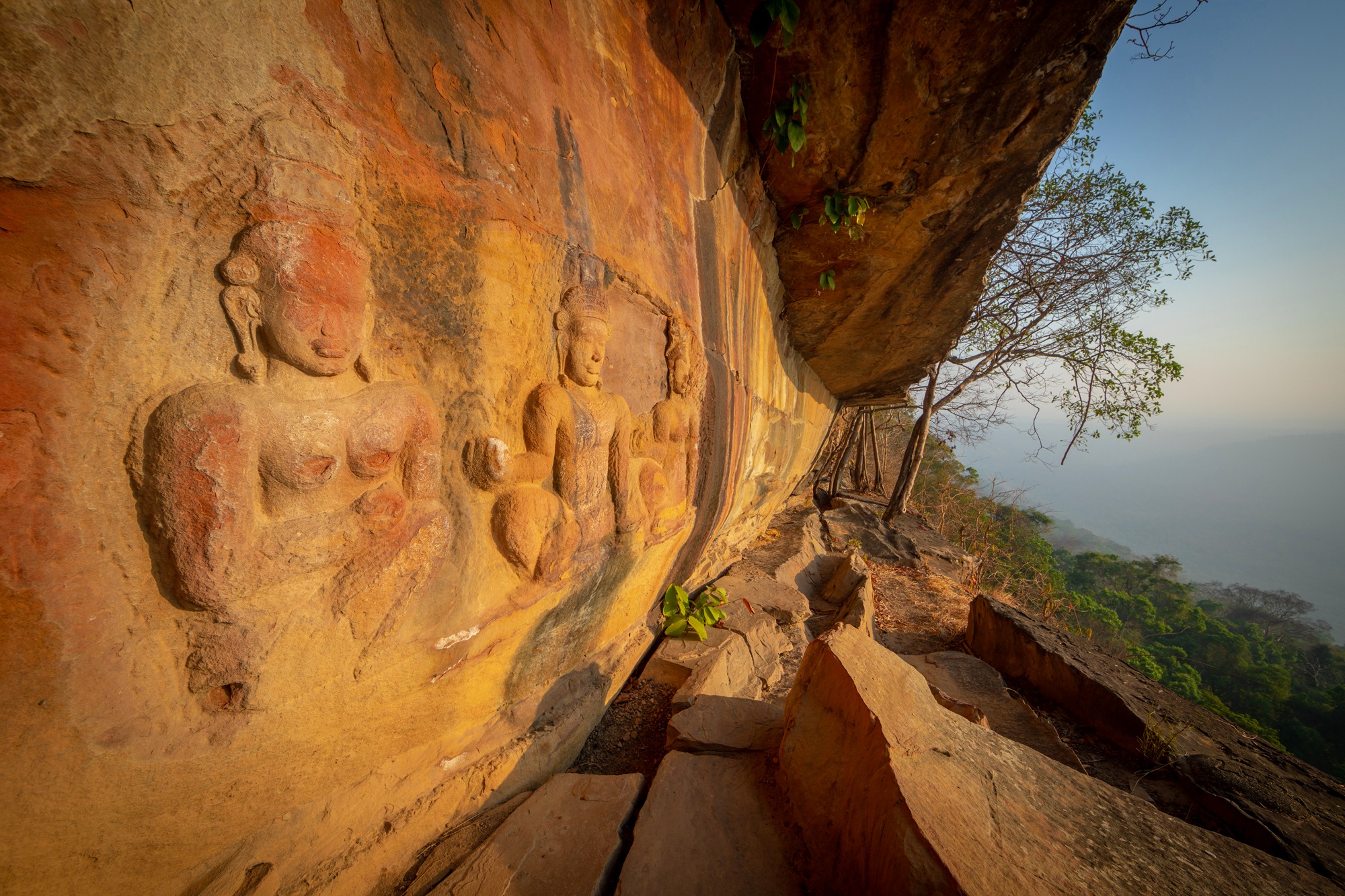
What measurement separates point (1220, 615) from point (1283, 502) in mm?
120865

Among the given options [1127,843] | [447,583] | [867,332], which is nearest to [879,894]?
[1127,843]

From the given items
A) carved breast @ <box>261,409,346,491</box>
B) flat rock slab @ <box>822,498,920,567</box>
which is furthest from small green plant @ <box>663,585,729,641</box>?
flat rock slab @ <box>822,498,920,567</box>

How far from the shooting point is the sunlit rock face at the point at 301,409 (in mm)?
898

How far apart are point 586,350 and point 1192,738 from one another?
15.3 ft

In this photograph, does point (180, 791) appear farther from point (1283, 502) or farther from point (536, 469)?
point (1283, 502)

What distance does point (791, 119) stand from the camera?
8.36ft

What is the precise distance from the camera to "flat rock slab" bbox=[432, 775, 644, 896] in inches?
57.7

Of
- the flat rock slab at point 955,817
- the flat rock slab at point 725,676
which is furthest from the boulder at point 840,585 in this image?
the flat rock slab at point 955,817

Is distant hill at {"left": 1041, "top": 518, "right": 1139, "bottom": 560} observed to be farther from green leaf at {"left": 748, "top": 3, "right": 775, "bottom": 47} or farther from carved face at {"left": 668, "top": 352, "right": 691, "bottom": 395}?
green leaf at {"left": 748, "top": 3, "right": 775, "bottom": 47}

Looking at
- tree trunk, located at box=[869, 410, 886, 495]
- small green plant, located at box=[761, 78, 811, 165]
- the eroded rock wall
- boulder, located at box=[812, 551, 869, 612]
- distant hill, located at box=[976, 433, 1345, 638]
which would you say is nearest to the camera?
the eroded rock wall

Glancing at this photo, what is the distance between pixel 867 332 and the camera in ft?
18.1

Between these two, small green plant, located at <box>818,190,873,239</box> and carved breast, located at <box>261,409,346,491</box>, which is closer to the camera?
carved breast, located at <box>261,409,346,491</box>

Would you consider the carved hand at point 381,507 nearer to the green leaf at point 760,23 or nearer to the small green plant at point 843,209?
the green leaf at point 760,23

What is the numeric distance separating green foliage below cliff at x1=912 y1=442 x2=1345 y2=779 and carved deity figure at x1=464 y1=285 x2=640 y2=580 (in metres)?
6.83
